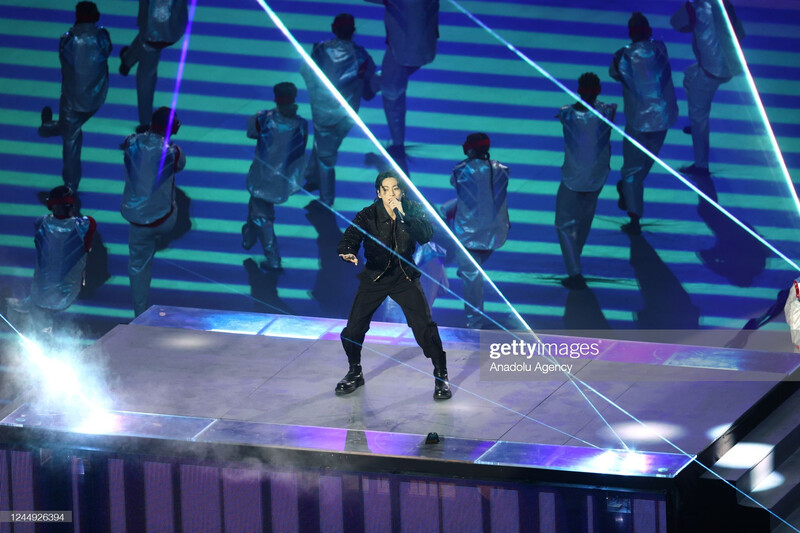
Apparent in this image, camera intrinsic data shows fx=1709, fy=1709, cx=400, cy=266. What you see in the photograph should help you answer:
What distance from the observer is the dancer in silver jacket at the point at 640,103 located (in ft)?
41.3

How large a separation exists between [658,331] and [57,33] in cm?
734

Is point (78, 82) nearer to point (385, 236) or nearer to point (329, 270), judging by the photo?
point (329, 270)

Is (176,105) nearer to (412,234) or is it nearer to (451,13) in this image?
(451,13)

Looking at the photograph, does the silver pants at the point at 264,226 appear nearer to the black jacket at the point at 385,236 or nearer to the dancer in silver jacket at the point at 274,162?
the dancer in silver jacket at the point at 274,162

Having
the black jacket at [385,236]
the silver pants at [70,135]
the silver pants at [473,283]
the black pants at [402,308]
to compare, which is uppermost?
the silver pants at [70,135]

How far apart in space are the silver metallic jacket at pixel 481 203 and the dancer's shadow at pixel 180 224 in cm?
249

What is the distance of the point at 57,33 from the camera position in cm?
1620

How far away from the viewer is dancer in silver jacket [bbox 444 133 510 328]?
1144 cm

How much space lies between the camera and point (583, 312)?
11852 millimetres

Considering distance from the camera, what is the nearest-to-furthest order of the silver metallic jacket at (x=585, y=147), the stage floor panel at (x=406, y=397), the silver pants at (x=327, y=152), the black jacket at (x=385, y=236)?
the stage floor panel at (x=406, y=397) < the black jacket at (x=385, y=236) < the silver metallic jacket at (x=585, y=147) < the silver pants at (x=327, y=152)

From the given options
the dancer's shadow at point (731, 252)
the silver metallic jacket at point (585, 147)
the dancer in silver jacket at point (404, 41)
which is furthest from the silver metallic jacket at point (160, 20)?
the dancer's shadow at point (731, 252)

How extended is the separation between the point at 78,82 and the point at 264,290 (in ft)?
8.38

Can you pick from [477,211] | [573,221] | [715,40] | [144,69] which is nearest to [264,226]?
[477,211]

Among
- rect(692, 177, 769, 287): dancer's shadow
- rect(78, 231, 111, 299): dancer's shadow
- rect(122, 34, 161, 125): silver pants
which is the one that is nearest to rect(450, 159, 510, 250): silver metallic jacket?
rect(692, 177, 769, 287): dancer's shadow
